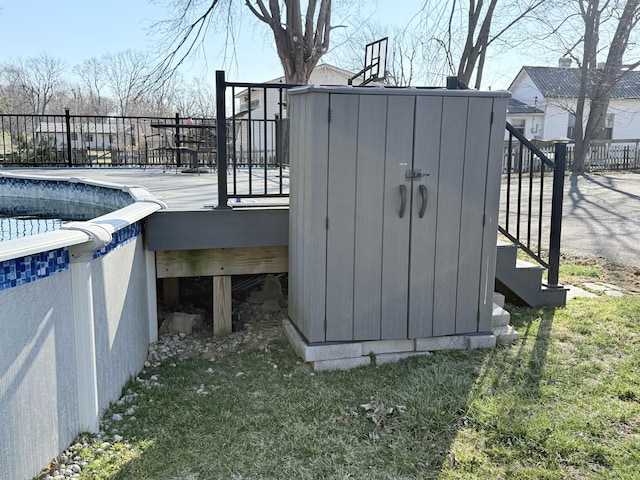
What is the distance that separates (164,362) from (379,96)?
2.02m

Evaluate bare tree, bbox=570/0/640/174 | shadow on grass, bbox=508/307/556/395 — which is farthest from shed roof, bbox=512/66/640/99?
shadow on grass, bbox=508/307/556/395

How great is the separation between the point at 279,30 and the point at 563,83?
18095mm

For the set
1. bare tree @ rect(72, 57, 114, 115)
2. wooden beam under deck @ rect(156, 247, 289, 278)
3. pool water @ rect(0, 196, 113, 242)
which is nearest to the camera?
wooden beam under deck @ rect(156, 247, 289, 278)

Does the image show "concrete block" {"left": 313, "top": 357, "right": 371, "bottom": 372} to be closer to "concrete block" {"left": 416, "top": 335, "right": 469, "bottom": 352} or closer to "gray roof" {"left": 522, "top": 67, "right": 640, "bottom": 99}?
"concrete block" {"left": 416, "top": 335, "right": 469, "bottom": 352}

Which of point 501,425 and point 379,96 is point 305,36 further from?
point 501,425

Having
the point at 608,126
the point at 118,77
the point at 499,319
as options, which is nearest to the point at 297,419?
the point at 499,319

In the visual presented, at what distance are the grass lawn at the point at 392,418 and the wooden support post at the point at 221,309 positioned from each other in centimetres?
42

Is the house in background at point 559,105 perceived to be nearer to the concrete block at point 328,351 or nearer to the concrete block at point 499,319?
the concrete block at point 499,319

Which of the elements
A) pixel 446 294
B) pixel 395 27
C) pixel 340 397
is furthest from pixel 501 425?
pixel 395 27

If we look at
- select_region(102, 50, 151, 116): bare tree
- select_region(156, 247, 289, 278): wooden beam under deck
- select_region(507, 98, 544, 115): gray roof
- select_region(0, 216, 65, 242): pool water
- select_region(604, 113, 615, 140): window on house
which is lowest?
select_region(156, 247, 289, 278): wooden beam under deck

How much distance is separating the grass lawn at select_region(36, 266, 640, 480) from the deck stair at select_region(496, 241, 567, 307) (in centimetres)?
68

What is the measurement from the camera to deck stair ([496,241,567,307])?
4020mm

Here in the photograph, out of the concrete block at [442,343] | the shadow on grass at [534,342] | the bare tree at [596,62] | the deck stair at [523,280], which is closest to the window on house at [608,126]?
the bare tree at [596,62]

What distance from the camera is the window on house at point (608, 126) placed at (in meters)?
25.0
